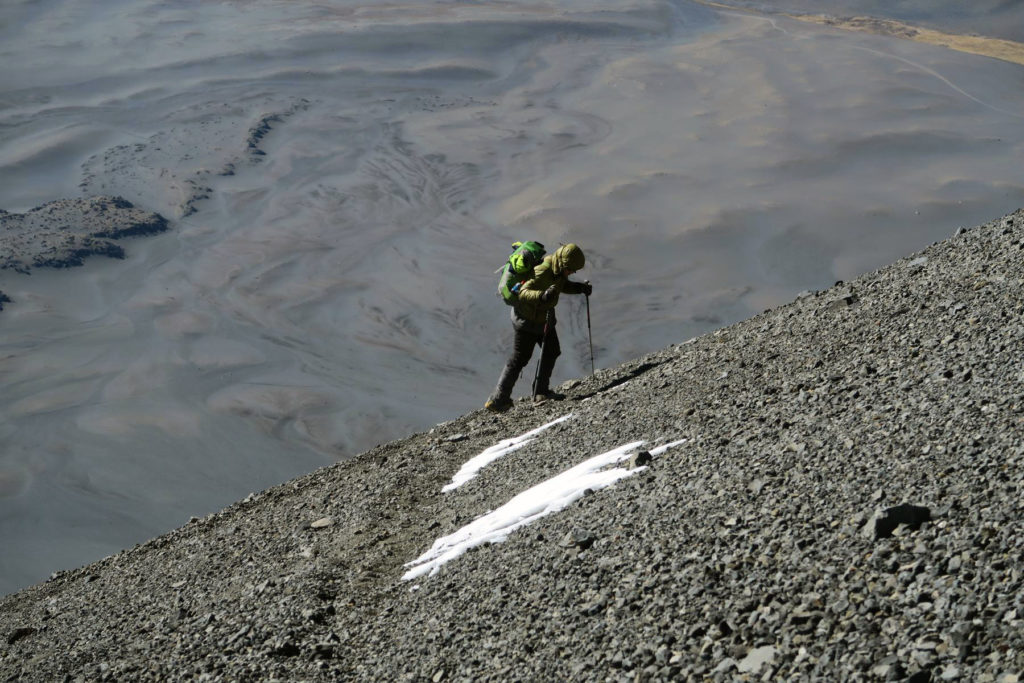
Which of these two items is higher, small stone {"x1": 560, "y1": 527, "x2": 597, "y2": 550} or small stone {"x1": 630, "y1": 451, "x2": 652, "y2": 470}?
small stone {"x1": 560, "y1": 527, "x2": 597, "y2": 550}

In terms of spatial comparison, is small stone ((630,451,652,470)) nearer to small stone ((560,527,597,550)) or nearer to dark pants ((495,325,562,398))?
small stone ((560,527,597,550))

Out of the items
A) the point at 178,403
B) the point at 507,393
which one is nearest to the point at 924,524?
the point at 507,393

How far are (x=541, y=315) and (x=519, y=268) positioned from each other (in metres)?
0.63

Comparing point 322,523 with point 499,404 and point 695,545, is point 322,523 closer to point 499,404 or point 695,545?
point 499,404

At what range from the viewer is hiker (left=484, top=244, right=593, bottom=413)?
→ 438 inches

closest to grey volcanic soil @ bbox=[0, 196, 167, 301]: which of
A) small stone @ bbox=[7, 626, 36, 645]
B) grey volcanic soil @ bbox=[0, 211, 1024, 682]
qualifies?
grey volcanic soil @ bbox=[0, 211, 1024, 682]

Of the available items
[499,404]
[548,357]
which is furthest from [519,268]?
[499,404]

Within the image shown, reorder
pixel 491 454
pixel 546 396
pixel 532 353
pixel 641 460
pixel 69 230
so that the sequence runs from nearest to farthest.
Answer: pixel 641 460
pixel 491 454
pixel 532 353
pixel 546 396
pixel 69 230

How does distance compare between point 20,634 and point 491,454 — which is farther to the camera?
point 491,454

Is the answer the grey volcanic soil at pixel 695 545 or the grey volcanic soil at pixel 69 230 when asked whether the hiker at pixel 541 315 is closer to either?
the grey volcanic soil at pixel 695 545

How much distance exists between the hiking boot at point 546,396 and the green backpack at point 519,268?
1.24 metres

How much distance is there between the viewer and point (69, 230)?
4519cm

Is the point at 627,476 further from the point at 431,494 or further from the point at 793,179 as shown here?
the point at 793,179

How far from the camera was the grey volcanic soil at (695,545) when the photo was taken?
4523mm
